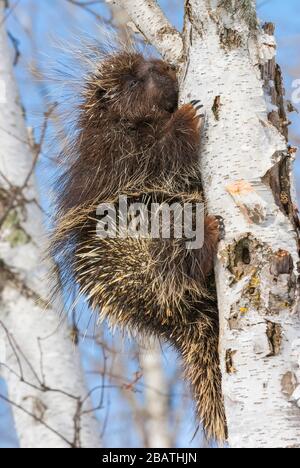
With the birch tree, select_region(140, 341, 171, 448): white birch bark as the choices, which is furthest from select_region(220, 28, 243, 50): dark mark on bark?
select_region(140, 341, 171, 448): white birch bark

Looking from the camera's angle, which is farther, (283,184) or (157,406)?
(157,406)

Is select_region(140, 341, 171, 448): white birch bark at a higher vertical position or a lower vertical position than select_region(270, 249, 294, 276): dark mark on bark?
higher

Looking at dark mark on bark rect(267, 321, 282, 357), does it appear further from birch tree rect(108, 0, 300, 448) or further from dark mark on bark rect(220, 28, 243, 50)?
dark mark on bark rect(220, 28, 243, 50)

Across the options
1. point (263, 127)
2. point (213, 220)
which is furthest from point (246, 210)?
point (263, 127)

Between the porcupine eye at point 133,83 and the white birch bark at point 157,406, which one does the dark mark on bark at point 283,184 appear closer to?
the porcupine eye at point 133,83

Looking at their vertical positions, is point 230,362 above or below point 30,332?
below

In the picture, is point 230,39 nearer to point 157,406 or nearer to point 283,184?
point 283,184

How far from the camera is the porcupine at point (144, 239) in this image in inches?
103

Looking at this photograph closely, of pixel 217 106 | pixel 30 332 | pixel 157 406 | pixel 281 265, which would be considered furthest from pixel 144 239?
pixel 157 406

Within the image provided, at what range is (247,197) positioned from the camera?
218 centimetres

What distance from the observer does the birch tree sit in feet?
6.49

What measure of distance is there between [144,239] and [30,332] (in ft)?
3.97

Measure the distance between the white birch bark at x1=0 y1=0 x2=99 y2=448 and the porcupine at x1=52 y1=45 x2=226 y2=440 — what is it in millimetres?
563

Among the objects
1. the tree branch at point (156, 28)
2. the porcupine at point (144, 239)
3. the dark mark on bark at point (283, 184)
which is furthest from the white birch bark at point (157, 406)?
the dark mark on bark at point (283, 184)
